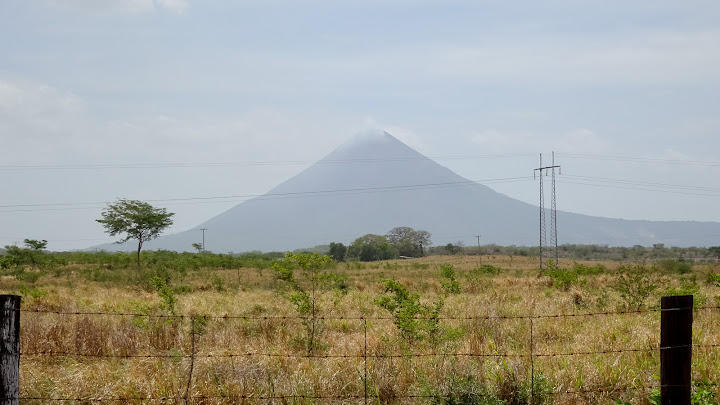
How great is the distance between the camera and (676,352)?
6.64 meters

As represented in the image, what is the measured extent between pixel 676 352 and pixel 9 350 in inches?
270

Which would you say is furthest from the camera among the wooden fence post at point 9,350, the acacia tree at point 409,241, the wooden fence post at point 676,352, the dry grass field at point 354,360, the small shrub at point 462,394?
the acacia tree at point 409,241

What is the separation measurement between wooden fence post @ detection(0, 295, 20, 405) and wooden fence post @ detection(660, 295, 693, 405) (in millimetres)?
6667

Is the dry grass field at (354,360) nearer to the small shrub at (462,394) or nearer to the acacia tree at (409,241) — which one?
the small shrub at (462,394)

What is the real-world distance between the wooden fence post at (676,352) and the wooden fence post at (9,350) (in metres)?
6.67

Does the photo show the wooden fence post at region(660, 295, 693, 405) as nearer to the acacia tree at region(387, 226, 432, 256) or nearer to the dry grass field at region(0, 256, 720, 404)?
the dry grass field at region(0, 256, 720, 404)

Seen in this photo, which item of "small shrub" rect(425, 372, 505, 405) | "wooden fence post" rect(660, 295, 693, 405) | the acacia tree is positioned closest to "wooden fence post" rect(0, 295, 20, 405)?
"small shrub" rect(425, 372, 505, 405)

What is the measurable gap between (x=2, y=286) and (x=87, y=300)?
12.5 meters

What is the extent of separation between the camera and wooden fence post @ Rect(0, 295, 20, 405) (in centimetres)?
621

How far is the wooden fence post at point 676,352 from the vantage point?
6.64m

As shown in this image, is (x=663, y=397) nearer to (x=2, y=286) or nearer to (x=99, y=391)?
(x=99, y=391)

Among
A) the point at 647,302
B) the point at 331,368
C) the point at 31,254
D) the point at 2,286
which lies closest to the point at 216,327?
the point at 331,368

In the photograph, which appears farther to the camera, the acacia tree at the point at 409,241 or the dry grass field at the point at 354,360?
the acacia tree at the point at 409,241

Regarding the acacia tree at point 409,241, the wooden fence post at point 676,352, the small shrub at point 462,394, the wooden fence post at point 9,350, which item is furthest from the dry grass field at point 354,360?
the acacia tree at point 409,241
